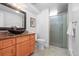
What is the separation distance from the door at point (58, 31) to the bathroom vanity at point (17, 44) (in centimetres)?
38

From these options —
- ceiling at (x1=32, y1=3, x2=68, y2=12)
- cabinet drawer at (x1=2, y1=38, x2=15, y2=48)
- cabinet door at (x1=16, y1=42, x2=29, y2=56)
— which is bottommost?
→ cabinet door at (x1=16, y1=42, x2=29, y2=56)

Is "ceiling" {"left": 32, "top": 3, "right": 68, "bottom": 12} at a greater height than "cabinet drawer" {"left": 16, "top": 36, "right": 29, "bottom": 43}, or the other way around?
"ceiling" {"left": 32, "top": 3, "right": 68, "bottom": 12}

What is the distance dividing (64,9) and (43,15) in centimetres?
39

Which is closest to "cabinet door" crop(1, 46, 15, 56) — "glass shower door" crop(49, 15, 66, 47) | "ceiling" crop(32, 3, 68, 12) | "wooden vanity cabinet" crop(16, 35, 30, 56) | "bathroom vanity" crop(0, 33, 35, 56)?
"bathroom vanity" crop(0, 33, 35, 56)

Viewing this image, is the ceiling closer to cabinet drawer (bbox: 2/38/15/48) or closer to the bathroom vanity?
the bathroom vanity

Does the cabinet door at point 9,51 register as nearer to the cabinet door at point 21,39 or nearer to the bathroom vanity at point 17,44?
the bathroom vanity at point 17,44

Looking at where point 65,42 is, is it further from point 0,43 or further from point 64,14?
point 0,43

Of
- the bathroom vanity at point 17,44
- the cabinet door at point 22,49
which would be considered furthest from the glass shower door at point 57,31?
the cabinet door at point 22,49

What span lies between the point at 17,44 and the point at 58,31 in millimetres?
803

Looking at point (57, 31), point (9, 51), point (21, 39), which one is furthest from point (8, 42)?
point (57, 31)

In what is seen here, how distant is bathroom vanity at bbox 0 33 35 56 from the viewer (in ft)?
6.18

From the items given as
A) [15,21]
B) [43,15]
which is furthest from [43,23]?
[15,21]

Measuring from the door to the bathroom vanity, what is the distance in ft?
1.23

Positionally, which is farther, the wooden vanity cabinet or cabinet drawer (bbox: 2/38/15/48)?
the wooden vanity cabinet
